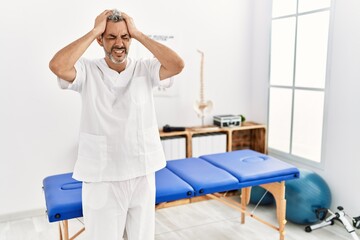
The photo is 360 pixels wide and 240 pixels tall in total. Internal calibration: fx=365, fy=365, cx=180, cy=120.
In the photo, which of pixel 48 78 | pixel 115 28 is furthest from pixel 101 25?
pixel 48 78

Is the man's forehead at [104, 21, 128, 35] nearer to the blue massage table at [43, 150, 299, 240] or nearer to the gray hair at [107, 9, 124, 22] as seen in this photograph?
the gray hair at [107, 9, 124, 22]

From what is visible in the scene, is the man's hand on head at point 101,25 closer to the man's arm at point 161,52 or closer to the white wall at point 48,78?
the man's arm at point 161,52

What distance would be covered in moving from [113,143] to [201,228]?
1.64 meters

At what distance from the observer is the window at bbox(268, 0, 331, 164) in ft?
10.3

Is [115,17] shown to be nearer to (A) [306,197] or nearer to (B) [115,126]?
(B) [115,126]

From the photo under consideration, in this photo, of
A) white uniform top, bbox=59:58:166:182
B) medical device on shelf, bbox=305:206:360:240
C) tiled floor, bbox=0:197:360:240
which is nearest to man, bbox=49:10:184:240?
white uniform top, bbox=59:58:166:182

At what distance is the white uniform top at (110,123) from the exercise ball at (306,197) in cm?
168

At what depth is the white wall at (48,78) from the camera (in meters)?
2.99

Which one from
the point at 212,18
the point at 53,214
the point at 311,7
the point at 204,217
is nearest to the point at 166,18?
the point at 212,18

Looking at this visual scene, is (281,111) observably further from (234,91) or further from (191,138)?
(191,138)

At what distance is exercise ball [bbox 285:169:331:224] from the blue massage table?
0.31 metres

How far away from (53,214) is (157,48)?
39.7 inches

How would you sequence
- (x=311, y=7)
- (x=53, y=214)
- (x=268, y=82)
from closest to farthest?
(x=53, y=214) < (x=311, y=7) < (x=268, y=82)

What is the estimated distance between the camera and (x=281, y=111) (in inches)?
143
